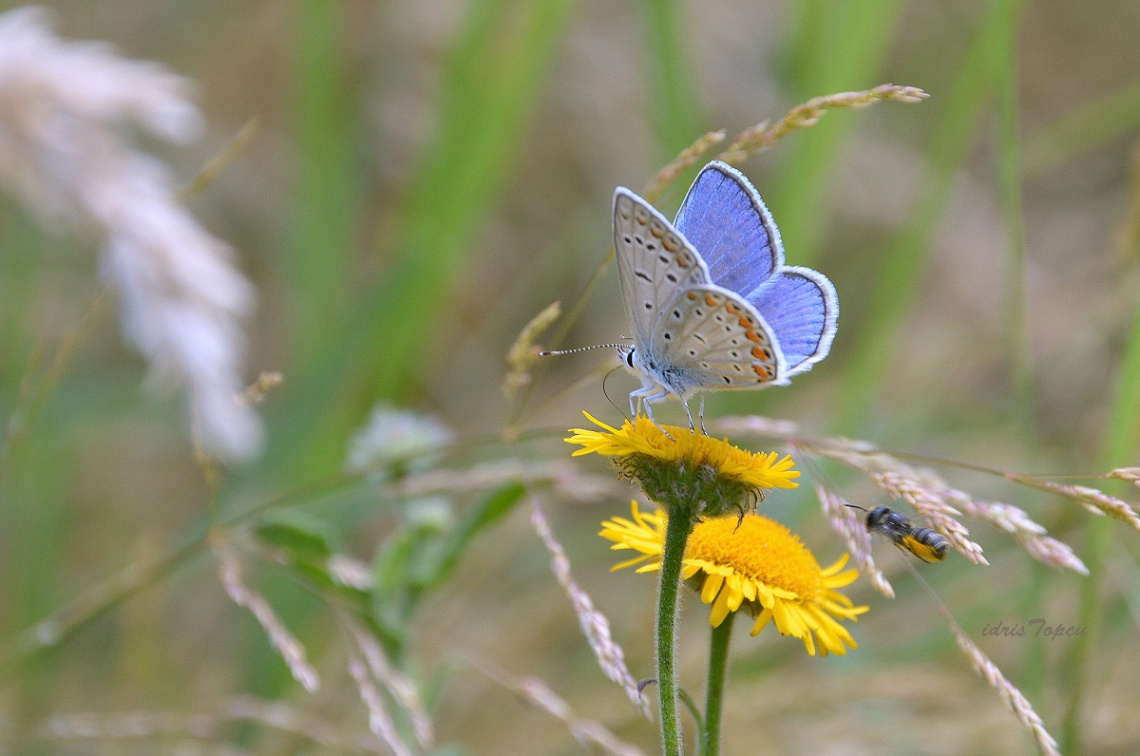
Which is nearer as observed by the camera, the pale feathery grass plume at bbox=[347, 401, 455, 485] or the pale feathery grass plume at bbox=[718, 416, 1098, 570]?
the pale feathery grass plume at bbox=[718, 416, 1098, 570]

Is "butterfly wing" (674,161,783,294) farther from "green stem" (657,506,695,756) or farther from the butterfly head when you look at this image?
"green stem" (657,506,695,756)

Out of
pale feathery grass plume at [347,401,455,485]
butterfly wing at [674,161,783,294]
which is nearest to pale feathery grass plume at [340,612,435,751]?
pale feathery grass plume at [347,401,455,485]

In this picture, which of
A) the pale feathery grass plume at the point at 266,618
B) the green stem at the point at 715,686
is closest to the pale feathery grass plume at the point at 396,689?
the pale feathery grass plume at the point at 266,618

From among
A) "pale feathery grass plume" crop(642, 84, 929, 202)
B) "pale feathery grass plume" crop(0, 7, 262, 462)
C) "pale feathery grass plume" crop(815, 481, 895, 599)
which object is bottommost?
"pale feathery grass plume" crop(815, 481, 895, 599)

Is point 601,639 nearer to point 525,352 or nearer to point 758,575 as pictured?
point 758,575

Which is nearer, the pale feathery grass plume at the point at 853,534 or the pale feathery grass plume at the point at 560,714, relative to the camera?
the pale feathery grass plume at the point at 853,534

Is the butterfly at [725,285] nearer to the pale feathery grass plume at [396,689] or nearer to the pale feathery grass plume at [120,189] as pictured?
the pale feathery grass plume at [396,689]

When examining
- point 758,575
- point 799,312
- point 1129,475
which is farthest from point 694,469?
point 1129,475

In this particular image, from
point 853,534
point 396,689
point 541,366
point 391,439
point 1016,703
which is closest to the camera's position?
point 1016,703
